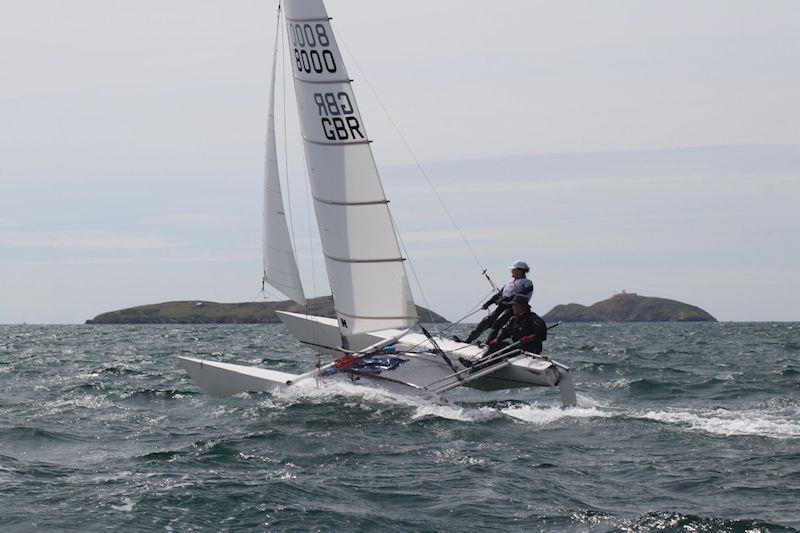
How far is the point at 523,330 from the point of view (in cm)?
1692

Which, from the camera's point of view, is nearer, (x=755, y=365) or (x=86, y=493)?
(x=86, y=493)

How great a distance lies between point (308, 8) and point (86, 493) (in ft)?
34.6

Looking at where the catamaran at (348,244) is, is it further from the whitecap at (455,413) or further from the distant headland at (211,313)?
the distant headland at (211,313)

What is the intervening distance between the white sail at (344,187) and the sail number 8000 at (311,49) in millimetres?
18

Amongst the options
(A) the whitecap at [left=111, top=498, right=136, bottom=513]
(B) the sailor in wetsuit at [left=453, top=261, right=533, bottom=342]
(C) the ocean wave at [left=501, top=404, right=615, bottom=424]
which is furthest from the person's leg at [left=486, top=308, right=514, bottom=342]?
(A) the whitecap at [left=111, top=498, right=136, bottom=513]

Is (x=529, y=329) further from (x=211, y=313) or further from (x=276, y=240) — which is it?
(x=211, y=313)

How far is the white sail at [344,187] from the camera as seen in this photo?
1759 cm

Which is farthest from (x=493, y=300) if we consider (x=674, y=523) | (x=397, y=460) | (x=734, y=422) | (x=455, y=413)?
(x=674, y=523)

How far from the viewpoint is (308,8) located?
18.0 meters

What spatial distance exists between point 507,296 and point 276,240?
7380 mm

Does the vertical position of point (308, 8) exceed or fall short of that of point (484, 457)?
it exceeds it

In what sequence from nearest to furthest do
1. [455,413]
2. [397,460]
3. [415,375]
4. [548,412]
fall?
1. [397,460]
2. [455,413]
3. [548,412]
4. [415,375]

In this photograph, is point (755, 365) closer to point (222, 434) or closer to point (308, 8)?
point (308, 8)

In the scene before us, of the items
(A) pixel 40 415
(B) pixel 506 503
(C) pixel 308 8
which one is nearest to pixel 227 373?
(A) pixel 40 415
